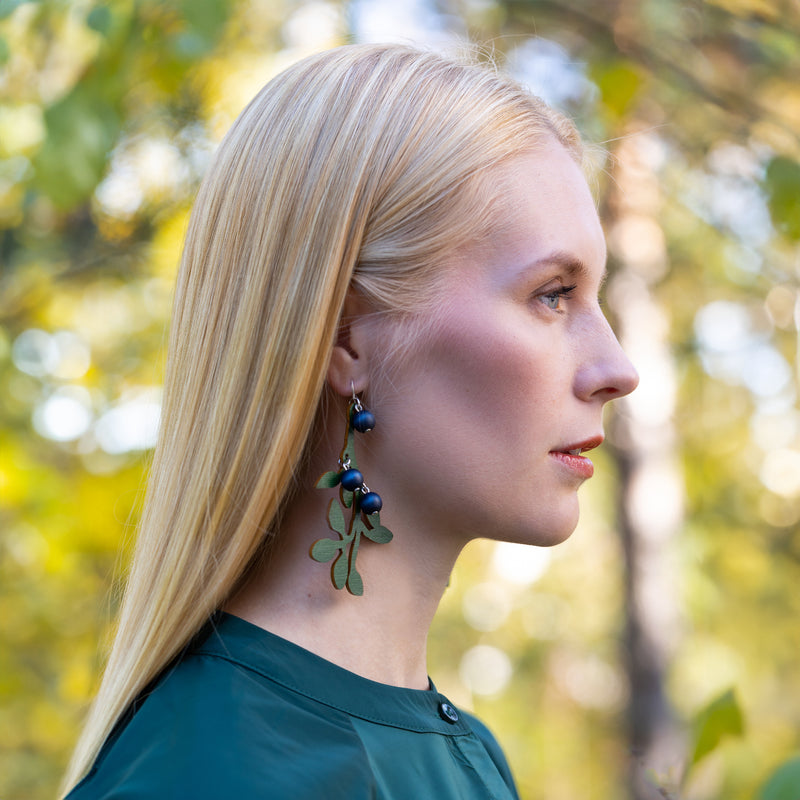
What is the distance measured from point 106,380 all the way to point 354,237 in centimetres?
323

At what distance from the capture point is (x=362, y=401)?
1.65 meters

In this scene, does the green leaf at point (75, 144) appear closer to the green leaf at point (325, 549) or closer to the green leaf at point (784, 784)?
the green leaf at point (325, 549)

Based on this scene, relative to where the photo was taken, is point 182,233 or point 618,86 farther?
point 182,233

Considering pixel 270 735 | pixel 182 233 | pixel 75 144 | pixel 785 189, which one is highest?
pixel 785 189

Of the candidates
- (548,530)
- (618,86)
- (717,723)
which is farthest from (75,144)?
(717,723)

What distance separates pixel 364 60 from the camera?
5.76 ft

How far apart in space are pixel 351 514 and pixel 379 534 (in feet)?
0.19

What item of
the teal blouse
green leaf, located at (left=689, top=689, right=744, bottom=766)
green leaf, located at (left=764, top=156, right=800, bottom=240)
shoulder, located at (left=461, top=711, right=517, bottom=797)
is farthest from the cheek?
green leaf, located at (left=764, top=156, right=800, bottom=240)

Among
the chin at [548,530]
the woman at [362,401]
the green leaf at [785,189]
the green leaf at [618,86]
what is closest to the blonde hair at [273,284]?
the woman at [362,401]

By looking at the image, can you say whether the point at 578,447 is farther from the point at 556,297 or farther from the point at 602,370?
the point at 556,297

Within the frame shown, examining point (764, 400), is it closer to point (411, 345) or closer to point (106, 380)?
point (106, 380)

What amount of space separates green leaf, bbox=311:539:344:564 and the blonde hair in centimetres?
13

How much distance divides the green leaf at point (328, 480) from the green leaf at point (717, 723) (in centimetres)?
75

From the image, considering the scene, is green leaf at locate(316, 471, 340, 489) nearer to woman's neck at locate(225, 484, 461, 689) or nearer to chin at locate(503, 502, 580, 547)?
woman's neck at locate(225, 484, 461, 689)
